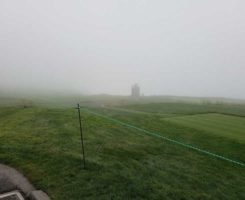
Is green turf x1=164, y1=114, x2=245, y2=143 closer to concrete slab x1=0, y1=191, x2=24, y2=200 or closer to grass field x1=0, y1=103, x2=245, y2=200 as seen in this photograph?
grass field x1=0, y1=103, x2=245, y2=200

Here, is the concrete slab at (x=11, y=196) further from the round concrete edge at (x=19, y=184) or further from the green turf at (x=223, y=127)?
the green turf at (x=223, y=127)

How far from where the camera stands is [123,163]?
8008 millimetres

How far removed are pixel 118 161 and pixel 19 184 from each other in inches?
116

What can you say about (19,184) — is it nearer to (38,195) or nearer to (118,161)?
(38,195)

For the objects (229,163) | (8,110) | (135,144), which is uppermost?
(8,110)

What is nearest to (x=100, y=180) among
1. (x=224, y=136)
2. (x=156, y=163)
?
(x=156, y=163)

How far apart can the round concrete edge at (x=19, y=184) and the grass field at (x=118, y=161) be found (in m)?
0.19

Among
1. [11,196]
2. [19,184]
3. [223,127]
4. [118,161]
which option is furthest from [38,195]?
[223,127]

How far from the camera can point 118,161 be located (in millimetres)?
8109

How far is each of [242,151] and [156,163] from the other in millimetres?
4946

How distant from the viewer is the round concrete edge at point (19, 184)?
5.81 metres

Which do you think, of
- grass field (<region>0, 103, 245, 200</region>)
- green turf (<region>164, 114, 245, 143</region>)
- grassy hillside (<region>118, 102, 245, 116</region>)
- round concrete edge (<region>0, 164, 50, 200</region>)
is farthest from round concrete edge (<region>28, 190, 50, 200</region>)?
grassy hillside (<region>118, 102, 245, 116</region>)

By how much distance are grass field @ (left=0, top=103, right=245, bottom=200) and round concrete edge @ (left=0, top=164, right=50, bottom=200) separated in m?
0.19

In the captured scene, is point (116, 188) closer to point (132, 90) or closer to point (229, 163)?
point (229, 163)
